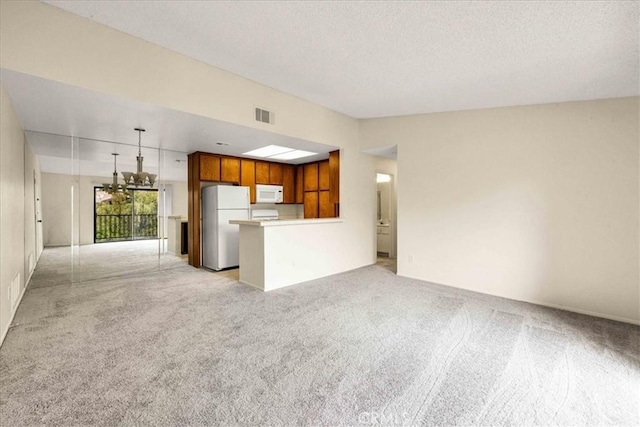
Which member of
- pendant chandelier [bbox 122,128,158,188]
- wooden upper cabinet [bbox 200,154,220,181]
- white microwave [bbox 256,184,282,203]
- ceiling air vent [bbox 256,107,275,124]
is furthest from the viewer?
white microwave [bbox 256,184,282,203]

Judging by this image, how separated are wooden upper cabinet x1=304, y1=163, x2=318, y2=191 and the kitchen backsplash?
744 mm

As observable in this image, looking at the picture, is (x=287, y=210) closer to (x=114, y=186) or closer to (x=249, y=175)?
(x=249, y=175)

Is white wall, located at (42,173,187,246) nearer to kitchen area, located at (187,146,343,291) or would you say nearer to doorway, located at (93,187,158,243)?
doorway, located at (93,187,158,243)

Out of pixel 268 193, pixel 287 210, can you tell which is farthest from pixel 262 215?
pixel 287 210

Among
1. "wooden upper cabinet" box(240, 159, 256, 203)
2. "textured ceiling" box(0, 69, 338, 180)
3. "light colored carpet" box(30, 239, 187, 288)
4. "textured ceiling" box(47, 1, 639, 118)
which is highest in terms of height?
"textured ceiling" box(47, 1, 639, 118)

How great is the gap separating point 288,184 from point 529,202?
4881mm

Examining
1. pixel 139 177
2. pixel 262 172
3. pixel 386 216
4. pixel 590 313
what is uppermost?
pixel 262 172

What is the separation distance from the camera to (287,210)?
7.25 meters

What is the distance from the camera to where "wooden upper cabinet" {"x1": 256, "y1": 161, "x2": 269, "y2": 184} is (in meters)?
6.31

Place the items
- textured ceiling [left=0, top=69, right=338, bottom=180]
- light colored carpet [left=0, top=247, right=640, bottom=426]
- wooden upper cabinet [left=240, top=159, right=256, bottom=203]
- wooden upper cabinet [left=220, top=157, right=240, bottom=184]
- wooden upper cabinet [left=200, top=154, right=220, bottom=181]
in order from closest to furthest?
light colored carpet [left=0, top=247, right=640, bottom=426] → textured ceiling [left=0, top=69, right=338, bottom=180] → wooden upper cabinet [left=200, top=154, right=220, bottom=181] → wooden upper cabinet [left=220, top=157, right=240, bottom=184] → wooden upper cabinet [left=240, top=159, right=256, bottom=203]

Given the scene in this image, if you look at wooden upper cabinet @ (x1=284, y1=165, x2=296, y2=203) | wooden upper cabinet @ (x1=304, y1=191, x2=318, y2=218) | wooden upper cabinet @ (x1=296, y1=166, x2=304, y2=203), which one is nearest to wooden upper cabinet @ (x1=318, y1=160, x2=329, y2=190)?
wooden upper cabinet @ (x1=304, y1=191, x2=318, y2=218)

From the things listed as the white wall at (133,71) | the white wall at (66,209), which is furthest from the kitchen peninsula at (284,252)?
the white wall at (66,209)

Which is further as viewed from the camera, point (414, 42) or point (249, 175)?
point (249, 175)

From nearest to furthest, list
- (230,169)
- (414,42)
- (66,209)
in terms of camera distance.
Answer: (414,42), (66,209), (230,169)
